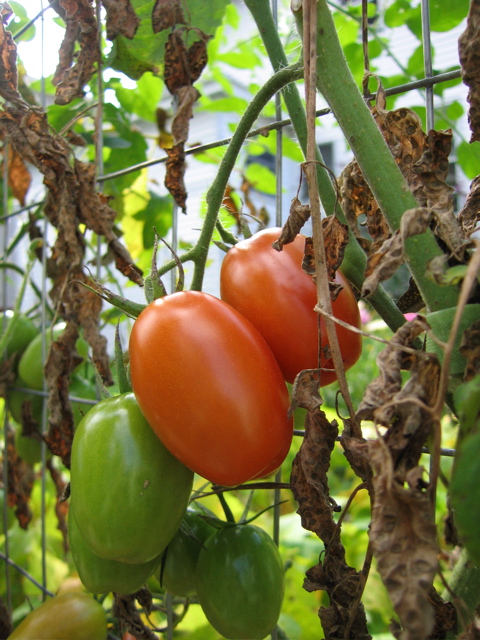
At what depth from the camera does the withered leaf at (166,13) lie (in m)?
0.59

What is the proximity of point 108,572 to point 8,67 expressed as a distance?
1.89 ft

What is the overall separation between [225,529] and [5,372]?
1.95 ft

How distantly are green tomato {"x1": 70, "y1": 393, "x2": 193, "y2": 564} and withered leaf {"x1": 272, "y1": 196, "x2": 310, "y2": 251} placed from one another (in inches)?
7.1

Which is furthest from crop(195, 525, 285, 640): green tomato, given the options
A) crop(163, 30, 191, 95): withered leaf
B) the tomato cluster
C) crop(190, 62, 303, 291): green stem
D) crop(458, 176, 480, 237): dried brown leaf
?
crop(163, 30, 191, 95): withered leaf

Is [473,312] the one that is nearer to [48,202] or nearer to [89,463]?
[89,463]

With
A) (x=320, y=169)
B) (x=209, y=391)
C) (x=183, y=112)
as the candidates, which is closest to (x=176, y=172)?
(x=183, y=112)

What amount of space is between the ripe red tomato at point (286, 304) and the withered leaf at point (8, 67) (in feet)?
1.30

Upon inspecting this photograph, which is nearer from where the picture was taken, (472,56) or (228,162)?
(472,56)

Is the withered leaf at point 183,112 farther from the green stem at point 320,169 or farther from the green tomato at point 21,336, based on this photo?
the green tomato at point 21,336

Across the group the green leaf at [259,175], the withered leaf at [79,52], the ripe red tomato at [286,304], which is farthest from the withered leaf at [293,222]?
the green leaf at [259,175]

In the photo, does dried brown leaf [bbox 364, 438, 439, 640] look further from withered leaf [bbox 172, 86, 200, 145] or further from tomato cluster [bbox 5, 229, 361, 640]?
withered leaf [bbox 172, 86, 200, 145]

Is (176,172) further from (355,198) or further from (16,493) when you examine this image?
(16,493)

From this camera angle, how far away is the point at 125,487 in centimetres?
43

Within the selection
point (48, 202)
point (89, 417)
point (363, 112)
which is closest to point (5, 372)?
point (48, 202)
